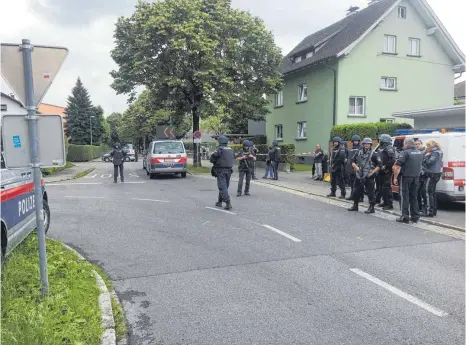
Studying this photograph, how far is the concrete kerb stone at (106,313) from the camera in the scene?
359 centimetres

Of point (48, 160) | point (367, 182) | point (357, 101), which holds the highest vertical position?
point (357, 101)

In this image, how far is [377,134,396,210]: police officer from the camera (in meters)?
10.1

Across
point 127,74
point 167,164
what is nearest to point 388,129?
point 167,164

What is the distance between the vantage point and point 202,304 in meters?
4.47

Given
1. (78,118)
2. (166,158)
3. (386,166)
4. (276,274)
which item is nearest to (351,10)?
(166,158)

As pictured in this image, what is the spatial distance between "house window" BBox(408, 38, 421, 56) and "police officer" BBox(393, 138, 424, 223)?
22.8 m

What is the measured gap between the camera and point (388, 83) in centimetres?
2878

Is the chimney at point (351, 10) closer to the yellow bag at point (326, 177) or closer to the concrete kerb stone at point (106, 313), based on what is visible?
the yellow bag at point (326, 177)

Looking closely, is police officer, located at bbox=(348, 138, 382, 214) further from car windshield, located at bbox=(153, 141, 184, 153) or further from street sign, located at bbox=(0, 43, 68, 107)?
car windshield, located at bbox=(153, 141, 184, 153)

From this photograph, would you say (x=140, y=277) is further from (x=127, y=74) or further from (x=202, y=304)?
(x=127, y=74)

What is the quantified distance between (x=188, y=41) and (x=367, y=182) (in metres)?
16.1

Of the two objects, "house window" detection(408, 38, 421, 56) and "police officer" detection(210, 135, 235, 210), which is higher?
"house window" detection(408, 38, 421, 56)

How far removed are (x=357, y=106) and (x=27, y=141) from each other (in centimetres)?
2629

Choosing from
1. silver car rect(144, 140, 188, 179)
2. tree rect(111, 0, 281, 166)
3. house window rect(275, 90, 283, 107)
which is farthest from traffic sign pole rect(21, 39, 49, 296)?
house window rect(275, 90, 283, 107)
